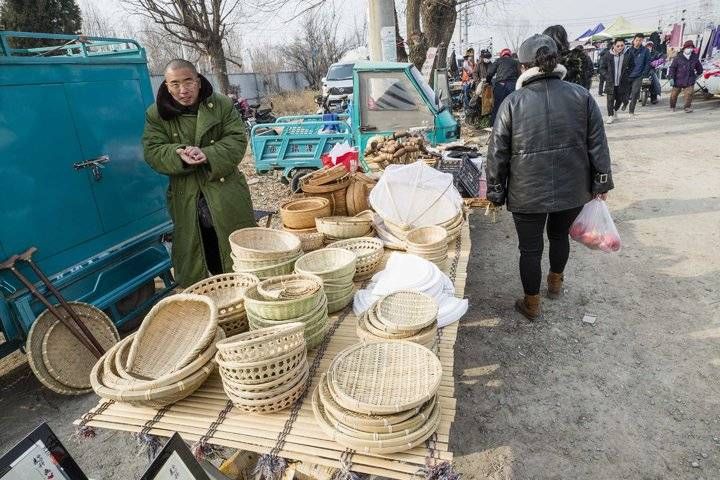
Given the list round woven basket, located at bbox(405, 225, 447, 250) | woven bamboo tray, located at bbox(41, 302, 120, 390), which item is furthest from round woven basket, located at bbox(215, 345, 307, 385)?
woven bamboo tray, located at bbox(41, 302, 120, 390)

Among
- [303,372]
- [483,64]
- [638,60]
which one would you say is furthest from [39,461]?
[638,60]

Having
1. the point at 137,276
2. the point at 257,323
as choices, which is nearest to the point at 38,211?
the point at 137,276

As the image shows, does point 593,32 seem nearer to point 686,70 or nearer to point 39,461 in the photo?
point 686,70

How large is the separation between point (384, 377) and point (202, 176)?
2.07 metres

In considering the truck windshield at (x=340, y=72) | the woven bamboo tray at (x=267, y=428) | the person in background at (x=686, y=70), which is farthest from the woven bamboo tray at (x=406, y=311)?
the truck windshield at (x=340, y=72)

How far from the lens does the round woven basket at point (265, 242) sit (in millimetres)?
2420

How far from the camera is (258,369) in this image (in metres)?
1.55

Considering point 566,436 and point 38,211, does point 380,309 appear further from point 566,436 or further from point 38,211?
point 38,211

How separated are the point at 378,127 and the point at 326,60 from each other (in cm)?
2472

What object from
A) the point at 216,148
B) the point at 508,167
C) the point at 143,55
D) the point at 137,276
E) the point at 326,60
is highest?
the point at 326,60

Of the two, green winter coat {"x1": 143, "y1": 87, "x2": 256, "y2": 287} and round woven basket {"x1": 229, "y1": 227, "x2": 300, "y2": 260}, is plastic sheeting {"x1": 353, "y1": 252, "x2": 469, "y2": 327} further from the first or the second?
green winter coat {"x1": 143, "y1": 87, "x2": 256, "y2": 287}

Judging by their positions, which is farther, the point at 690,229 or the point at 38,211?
the point at 690,229

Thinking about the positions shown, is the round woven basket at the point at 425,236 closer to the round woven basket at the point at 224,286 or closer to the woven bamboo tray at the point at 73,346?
the round woven basket at the point at 224,286

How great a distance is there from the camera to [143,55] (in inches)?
155
